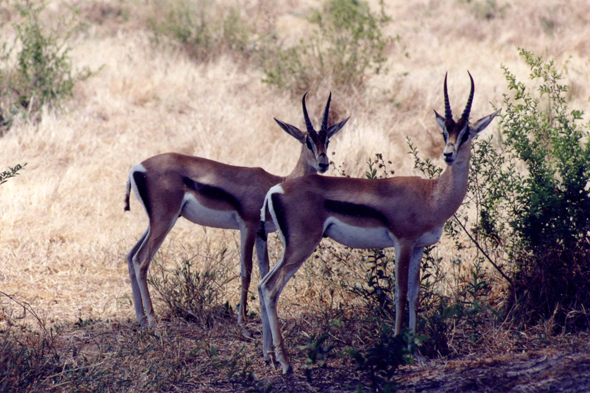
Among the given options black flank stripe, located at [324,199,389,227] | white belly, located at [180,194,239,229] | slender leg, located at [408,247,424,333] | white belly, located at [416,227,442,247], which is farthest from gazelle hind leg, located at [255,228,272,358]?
white belly, located at [416,227,442,247]

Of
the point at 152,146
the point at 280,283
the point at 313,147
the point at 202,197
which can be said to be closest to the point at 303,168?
the point at 313,147

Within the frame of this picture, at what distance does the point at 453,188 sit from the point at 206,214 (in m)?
1.98

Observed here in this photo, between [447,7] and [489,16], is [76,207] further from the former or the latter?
[447,7]

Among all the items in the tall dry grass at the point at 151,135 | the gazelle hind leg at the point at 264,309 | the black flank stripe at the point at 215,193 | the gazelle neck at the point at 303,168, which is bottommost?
the gazelle hind leg at the point at 264,309

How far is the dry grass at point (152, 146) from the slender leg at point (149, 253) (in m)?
0.24

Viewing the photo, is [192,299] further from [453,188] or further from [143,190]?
[453,188]

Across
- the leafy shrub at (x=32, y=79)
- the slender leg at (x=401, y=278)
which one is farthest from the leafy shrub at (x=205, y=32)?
the slender leg at (x=401, y=278)

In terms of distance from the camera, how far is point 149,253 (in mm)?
5434

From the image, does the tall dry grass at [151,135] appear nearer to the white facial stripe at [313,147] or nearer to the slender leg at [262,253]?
the slender leg at [262,253]

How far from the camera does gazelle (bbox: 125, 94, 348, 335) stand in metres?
5.38

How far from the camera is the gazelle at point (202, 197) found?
212 inches

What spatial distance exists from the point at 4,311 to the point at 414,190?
3.48 meters

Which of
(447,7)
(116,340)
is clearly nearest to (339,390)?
(116,340)

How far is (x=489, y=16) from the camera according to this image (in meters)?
23.1
